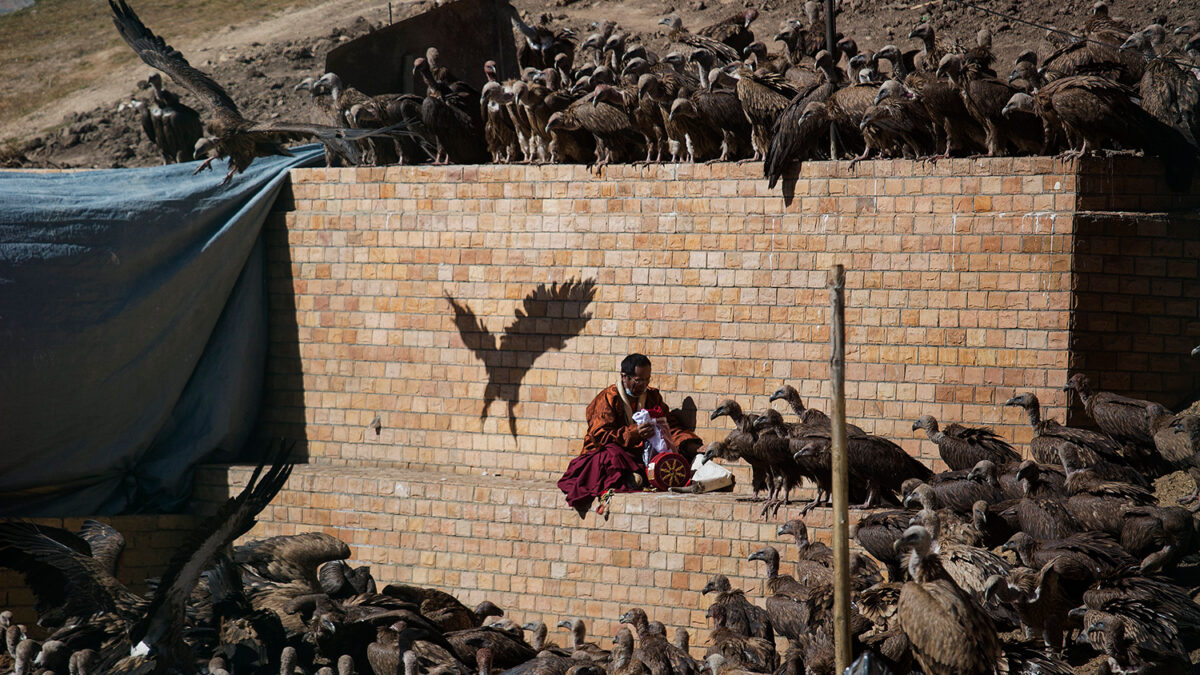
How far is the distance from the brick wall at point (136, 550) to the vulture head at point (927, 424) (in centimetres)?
606

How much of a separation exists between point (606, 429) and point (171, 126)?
313 inches

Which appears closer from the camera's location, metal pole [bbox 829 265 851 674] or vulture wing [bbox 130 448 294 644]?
metal pole [bbox 829 265 851 674]

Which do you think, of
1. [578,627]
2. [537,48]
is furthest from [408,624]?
[537,48]

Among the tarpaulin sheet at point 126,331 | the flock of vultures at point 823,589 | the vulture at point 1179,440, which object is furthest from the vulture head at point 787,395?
the tarpaulin sheet at point 126,331

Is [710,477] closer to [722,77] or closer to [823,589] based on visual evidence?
[823,589]

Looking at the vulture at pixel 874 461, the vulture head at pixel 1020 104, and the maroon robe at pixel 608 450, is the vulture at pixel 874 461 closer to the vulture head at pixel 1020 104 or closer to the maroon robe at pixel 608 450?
the maroon robe at pixel 608 450

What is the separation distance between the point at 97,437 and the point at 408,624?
14.5 ft

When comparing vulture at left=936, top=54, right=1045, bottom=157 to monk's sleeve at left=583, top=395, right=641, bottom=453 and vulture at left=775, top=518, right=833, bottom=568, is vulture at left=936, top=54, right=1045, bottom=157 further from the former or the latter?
monk's sleeve at left=583, top=395, right=641, bottom=453

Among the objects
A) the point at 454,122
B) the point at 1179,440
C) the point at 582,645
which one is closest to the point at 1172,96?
the point at 1179,440

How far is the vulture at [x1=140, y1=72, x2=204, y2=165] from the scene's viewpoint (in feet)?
50.4

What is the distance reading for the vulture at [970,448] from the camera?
883 centimetres

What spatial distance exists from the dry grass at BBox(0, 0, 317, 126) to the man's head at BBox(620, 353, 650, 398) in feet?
57.9

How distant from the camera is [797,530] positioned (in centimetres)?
899

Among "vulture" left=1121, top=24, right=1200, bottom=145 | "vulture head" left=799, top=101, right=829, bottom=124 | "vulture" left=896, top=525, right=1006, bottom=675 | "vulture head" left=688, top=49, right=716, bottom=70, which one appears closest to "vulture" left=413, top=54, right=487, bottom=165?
"vulture head" left=688, top=49, right=716, bottom=70
